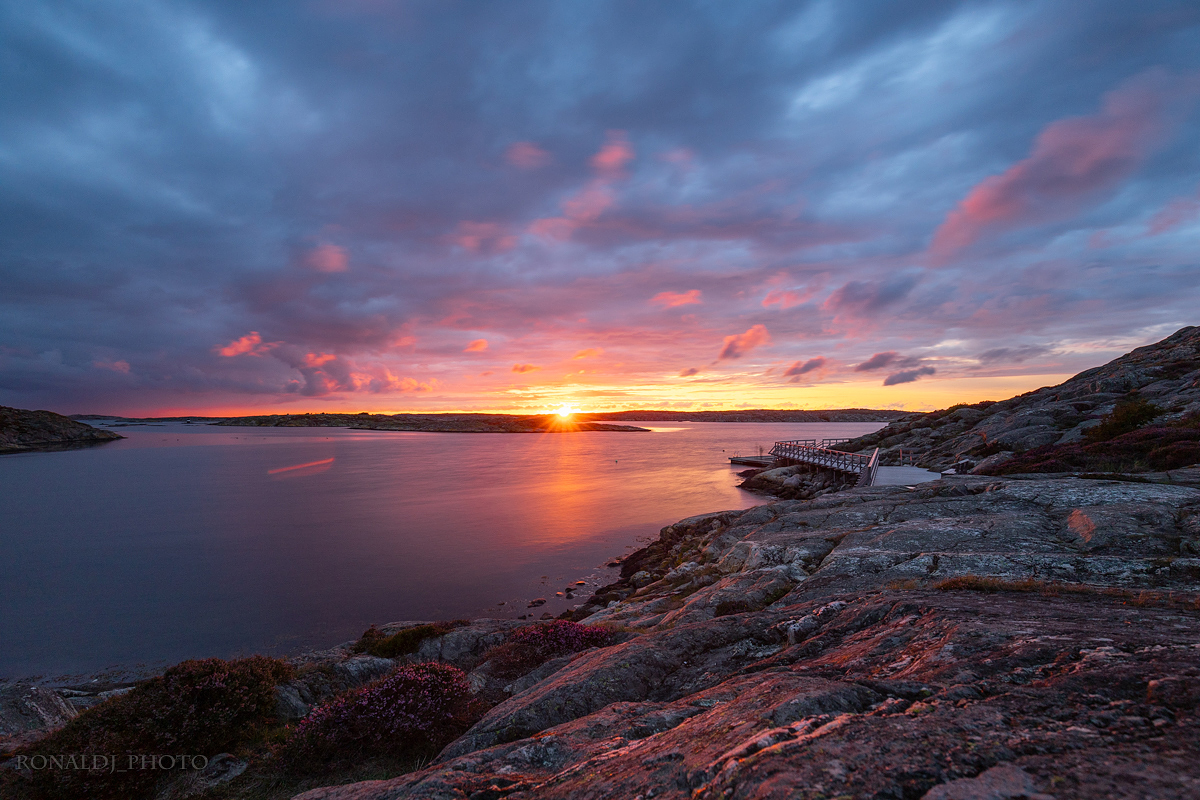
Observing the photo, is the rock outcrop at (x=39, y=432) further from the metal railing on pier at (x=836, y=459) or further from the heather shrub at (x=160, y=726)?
the metal railing on pier at (x=836, y=459)

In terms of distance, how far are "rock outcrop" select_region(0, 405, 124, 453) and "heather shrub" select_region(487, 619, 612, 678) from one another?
169 metres

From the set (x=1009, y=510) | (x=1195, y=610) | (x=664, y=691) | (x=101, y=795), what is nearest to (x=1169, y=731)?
(x=1195, y=610)

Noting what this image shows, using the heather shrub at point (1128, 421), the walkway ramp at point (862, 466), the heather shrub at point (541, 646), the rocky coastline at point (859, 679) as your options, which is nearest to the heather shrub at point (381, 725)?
the rocky coastline at point (859, 679)

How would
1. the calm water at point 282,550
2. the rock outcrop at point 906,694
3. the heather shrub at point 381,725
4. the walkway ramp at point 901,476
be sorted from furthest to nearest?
the walkway ramp at point 901,476, the calm water at point 282,550, the heather shrub at point 381,725, the rock outcrop at point 906,694

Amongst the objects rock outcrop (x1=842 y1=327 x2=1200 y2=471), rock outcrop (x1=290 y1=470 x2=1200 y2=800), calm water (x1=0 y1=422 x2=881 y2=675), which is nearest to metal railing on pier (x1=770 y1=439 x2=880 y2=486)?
rock outcrop (x1=842 y1=327 x2=1200 y2=471)

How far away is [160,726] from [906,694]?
1200 centimetres

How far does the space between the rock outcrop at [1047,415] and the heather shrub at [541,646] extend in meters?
27.4

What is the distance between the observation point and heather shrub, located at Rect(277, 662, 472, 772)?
7895mm

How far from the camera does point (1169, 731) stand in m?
2.75

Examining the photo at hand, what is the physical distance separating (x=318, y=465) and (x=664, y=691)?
307 feet

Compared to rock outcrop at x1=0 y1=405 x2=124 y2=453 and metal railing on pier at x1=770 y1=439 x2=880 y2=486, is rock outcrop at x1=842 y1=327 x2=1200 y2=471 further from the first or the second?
rock outcrop at x1=0 y1=405 x2=124 y2=453

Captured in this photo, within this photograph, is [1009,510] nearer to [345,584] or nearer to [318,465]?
[345,584]

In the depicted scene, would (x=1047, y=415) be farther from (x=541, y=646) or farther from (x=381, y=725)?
(x=381, y=725)

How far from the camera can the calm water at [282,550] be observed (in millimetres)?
20484
